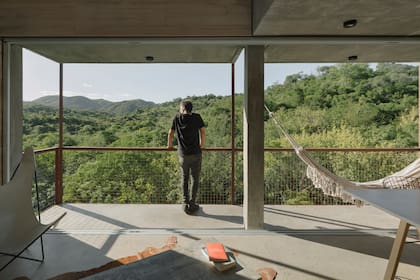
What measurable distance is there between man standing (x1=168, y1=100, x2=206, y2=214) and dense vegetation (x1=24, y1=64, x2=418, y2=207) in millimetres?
536

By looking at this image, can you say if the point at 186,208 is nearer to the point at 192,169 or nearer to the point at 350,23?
the point at 192,169

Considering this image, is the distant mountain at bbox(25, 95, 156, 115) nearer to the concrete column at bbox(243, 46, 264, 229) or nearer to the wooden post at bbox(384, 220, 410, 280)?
the concrete column at bbox(243, 46, 264, 229)

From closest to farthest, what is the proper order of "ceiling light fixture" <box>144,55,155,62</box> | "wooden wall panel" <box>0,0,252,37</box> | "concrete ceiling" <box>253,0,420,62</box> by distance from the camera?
"concrete ceiling" <box>253,0,420,62</box>, "wooden wall panel" <box>0,0,252,37</box>, "ceiling light fixture" <box>144,55,155,62</box>

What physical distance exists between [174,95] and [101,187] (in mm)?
3082

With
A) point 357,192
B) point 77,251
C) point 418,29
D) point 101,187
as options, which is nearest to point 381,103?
point 418,29

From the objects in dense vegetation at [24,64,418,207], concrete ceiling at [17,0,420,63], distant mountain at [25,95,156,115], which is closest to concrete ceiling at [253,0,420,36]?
concrete ceiling at [17,0,420,63]

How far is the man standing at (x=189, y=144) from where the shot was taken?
12.1ft

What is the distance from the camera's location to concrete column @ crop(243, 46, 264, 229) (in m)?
3.10

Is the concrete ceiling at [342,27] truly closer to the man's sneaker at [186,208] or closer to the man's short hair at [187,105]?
the man's short hair at [187,105]

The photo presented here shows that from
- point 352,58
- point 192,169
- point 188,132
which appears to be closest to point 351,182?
point 352,58

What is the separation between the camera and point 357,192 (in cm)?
200

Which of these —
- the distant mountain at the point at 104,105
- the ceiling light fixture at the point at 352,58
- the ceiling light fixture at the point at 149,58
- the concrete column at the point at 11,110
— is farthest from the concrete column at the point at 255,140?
the distant mountain at the point at 104,105

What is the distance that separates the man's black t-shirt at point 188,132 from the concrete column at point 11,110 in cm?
179

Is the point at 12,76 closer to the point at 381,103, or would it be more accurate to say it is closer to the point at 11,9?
the point at 11,9
